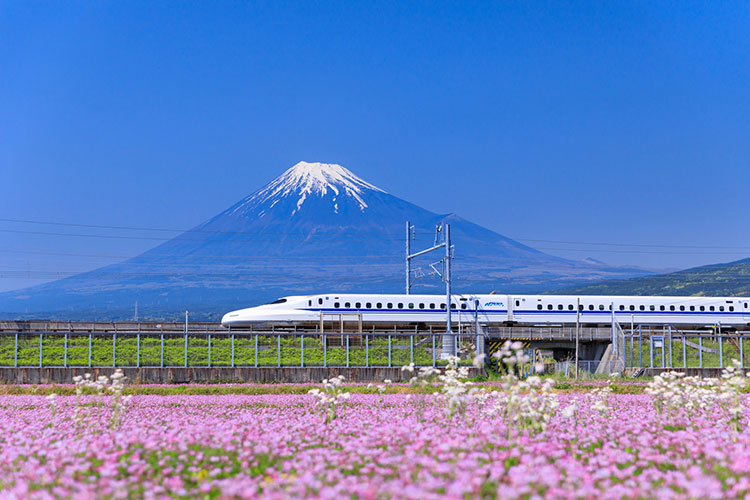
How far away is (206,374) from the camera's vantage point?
32.6m

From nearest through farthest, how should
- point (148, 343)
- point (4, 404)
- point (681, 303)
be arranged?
point (4, 404) < point (148, 343) < point (681, 303)

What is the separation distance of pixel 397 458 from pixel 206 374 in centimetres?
2587

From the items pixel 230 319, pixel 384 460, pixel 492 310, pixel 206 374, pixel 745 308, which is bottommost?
pixel 206 374

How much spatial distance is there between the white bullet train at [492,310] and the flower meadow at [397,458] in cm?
3930

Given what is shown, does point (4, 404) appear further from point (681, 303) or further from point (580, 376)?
point (681, 303)

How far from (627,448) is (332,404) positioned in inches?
221

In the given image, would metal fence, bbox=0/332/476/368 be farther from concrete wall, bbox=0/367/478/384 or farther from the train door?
the train door

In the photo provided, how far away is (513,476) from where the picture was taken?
7172 mm

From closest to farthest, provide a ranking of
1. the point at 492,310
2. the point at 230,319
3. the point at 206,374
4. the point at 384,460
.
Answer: the point at 384,460 < the point at 206,374 < the point at 230,319 < the point at 492,310

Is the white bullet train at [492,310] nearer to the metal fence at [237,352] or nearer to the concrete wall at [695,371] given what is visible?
the metal fence at [237,352]

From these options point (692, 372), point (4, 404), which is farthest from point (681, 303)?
point (4, 404)

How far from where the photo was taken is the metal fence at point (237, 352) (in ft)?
111

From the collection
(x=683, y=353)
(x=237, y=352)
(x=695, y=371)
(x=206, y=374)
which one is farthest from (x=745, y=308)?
(x=206, y=374)

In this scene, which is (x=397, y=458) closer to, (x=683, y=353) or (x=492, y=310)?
(x=683, y=353)
